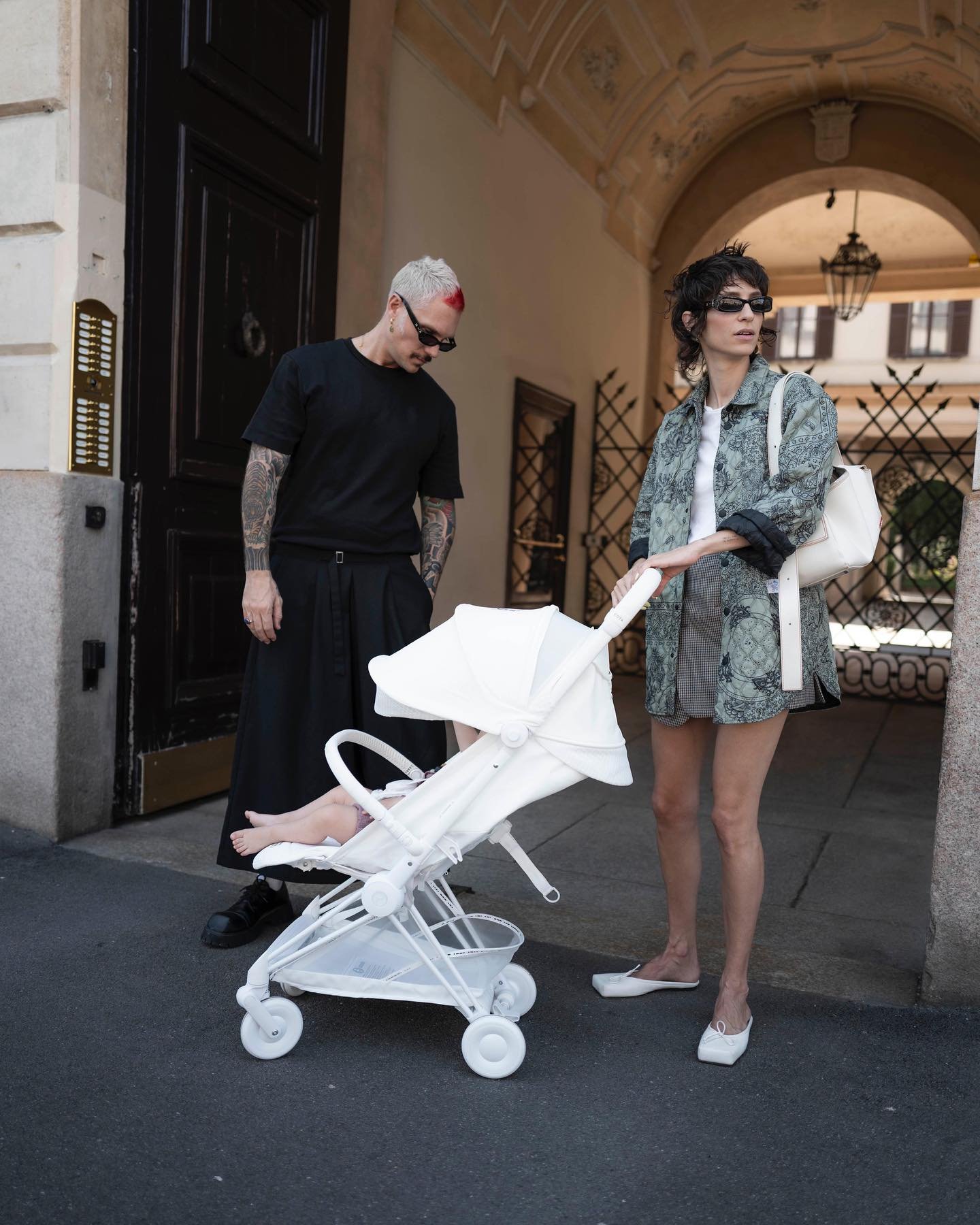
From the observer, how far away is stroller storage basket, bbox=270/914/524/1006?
241cm

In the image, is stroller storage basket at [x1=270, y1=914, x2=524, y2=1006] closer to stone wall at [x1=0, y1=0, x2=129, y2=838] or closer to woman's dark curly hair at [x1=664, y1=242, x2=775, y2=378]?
woman's dark curly hair at [x1=664, y1=242, x2=775, y2=378]

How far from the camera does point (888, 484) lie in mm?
10125

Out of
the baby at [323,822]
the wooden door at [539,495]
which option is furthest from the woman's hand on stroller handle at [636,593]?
the wooden door at [539,495]

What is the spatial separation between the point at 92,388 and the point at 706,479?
240 centimetres

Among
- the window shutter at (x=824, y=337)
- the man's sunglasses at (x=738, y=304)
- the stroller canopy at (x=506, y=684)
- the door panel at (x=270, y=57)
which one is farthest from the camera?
the window shutter at (x=824, y=337)

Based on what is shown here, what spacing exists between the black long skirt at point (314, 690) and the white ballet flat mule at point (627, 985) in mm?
770

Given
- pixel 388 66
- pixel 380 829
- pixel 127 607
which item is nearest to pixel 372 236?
pixel 388 66

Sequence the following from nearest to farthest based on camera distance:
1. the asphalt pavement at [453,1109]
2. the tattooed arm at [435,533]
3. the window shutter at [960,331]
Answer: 1. the asphalt pavement at [453,1109]
2. the tattooed arm at [435,533]
3. the window shutter at [960,331]

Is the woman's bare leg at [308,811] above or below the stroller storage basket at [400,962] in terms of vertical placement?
above

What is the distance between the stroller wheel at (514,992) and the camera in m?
2.57

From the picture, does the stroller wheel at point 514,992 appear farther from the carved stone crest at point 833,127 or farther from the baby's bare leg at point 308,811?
the carved stone crest at point 833,127

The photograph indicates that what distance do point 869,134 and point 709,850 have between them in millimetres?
8171

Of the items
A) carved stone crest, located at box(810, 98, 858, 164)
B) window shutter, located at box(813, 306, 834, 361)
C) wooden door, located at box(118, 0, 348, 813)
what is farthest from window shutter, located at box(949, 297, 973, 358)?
wooden door, located at box(118, 0, 348, 813)

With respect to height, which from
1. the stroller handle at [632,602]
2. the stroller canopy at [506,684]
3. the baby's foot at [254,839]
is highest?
the stroller handle at [632,602]
